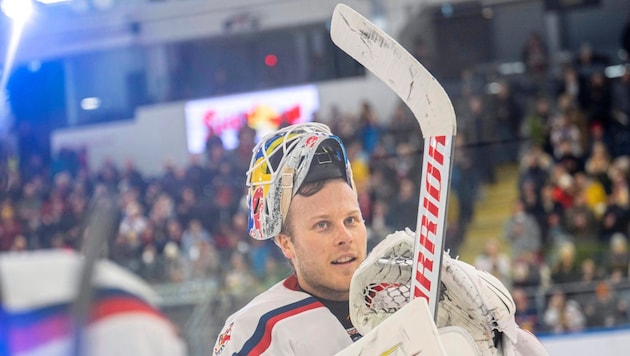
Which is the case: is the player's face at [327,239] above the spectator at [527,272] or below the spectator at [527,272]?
above

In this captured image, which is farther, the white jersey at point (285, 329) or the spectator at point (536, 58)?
the spectator at point (536, 58)

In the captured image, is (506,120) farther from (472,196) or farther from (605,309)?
(605,309)

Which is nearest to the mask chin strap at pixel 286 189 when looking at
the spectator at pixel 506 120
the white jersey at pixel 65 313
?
the white jersey at pixel 65 313

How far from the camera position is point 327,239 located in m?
1.60

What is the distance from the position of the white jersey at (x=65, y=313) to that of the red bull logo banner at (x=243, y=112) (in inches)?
327

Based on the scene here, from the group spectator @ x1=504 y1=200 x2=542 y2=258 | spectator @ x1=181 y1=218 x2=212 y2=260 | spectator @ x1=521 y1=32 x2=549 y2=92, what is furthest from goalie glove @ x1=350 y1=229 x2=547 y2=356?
spectator @ x1=521 y1=32 x2=549 y2=92

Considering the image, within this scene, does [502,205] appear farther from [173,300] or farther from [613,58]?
[173,300]

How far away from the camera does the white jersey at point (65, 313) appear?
0.56 m

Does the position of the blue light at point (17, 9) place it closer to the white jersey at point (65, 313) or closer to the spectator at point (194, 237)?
the spectator at point (194, 237)

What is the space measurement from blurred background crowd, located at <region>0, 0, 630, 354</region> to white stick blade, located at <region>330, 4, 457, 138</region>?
12.3ft

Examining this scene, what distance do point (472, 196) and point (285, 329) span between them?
20.0 feet

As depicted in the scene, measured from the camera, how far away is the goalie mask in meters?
1.57

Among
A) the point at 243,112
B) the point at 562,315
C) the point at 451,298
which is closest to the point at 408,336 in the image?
the point at 451,298

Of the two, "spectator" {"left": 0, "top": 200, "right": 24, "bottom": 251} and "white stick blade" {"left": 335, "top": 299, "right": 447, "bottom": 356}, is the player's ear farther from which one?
"spectator" {"left": 0, "top": 200, "right": 24, "bottom": 251}
